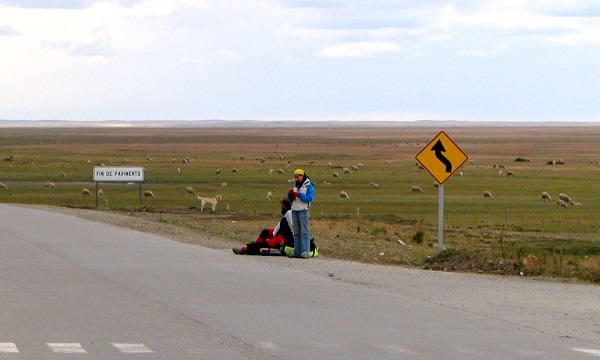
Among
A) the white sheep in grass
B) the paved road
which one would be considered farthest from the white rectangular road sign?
the white sheep in grass

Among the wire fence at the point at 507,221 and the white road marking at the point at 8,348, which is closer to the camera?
the white road marking at the point at 8,348

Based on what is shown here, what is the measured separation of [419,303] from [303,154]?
351 feet

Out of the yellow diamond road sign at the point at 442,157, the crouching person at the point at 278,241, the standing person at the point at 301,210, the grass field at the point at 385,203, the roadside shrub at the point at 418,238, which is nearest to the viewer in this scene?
the standing person at the point at 301,210

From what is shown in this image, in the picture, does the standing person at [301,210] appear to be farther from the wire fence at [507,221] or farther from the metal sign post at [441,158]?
the wire fence at [507,221]

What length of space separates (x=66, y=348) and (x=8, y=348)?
1.66 ft

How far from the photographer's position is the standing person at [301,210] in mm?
20656

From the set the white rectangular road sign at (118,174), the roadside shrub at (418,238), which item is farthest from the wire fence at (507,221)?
the white rectangular road sign at (118,174)

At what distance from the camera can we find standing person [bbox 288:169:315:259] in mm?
20656

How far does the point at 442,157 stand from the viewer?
75.7 ft

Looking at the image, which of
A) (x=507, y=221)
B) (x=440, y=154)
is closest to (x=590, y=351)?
(x=440, y=154)

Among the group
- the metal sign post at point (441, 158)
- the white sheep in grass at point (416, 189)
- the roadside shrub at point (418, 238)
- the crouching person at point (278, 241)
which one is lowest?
the white sheep in grass at point (416, 189)

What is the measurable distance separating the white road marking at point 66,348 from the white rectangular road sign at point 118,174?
29.6 meters

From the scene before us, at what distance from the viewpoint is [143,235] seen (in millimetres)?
27000

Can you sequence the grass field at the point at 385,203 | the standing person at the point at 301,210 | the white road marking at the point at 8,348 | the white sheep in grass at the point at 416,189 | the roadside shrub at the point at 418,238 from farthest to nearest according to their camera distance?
the white sheep in grass at the point at 416,189 → the roadside shrub at the point at 418,238 → the grass field at the point at 385,203 → the standing person at the point at 301,210 → the white road marking at the point at 8,348
